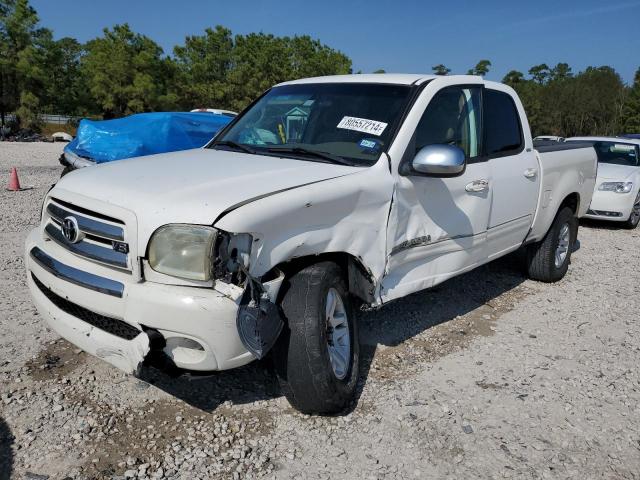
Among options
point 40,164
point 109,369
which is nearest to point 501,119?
point 109,369

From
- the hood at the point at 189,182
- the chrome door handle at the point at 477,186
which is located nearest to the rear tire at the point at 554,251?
the chrome door handle at the point at 477,186

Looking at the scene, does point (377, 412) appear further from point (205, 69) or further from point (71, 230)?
point (205, 69)

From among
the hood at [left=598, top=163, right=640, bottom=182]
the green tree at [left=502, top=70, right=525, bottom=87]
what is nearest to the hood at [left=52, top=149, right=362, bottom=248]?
the hood at [left=598, top=163, right=640, bottom=182]

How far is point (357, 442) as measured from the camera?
2926 mm

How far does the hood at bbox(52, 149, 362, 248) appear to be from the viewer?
253 centimetres

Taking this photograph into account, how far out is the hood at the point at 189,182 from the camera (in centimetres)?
253

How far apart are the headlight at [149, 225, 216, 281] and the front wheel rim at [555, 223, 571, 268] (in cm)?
458

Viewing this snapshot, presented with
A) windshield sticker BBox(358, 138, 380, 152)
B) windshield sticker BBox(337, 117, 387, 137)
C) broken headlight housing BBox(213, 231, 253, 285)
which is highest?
windshield sticker BBox(337, 117, 387, 137)

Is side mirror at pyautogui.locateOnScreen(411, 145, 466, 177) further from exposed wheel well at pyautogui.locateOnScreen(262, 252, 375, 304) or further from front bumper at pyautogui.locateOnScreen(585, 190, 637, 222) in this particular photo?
front bumper at pyautogui.locateOnScreen(585, 190, 637, 222)

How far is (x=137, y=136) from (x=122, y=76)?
35602mm

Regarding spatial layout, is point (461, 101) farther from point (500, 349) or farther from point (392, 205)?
point (500, 349)

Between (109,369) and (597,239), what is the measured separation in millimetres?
A: 7717

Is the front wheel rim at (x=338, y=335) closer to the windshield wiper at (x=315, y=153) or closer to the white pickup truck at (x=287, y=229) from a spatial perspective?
the white pickup truck at (x=287, y=229)

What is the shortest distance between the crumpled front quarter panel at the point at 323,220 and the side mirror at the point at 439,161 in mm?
215
